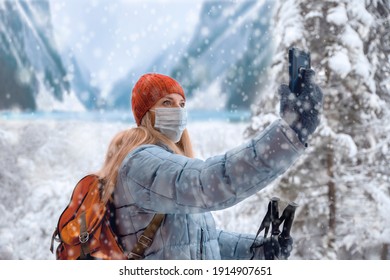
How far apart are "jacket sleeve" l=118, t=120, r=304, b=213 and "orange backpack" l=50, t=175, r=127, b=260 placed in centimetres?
21

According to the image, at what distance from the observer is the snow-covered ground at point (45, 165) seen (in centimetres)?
781

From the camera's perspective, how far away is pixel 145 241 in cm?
154

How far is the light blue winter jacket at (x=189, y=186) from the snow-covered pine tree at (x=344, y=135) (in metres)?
4.82

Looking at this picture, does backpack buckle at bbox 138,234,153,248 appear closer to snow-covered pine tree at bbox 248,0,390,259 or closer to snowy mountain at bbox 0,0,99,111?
snow-covered pine tree at bbox 248,0,390,259

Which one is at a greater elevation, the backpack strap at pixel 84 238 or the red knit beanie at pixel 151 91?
the red knit beanie at pixel 151 91

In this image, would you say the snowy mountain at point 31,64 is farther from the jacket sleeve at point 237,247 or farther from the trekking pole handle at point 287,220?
the trekking pole handle at point 287,220

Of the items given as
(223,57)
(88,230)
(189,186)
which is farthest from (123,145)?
(223,57)

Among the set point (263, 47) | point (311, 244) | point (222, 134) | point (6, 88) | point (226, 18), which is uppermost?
point (226, 18)

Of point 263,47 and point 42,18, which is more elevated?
point 42,18

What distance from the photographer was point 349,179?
20.4 ft

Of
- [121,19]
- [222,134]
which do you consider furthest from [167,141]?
[121,19]

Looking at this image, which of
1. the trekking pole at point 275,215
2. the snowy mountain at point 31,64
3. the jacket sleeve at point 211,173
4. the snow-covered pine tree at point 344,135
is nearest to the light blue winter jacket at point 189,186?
the jacket sleeve at point 211,173

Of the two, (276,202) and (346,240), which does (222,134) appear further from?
(276,202)

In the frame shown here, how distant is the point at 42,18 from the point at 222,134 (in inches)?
158
